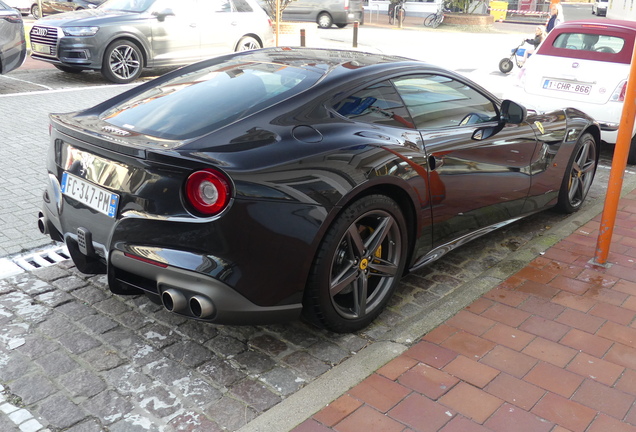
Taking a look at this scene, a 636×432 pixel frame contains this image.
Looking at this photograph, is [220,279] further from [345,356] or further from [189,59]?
[189,59]

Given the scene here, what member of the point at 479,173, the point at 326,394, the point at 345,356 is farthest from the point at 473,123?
the point at 326,394

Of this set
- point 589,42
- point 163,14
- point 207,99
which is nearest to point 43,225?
point 207,99

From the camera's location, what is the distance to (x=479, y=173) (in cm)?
406

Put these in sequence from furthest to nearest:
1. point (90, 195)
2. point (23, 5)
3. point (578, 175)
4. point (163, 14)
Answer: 1. point (23, 5)
2. point (163, 14)
3. point (578, 175)
4. point (90, 195)

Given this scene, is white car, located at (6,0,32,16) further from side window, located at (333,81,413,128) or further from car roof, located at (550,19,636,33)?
side window, located at (333,81,413,128)

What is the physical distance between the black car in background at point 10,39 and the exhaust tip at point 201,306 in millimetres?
8260

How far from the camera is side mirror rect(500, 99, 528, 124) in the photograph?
4223mm

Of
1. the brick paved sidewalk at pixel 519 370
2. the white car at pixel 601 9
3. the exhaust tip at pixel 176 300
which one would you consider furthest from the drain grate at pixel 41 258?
the white car at pixel 601 9

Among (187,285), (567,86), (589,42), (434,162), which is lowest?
(187,285)

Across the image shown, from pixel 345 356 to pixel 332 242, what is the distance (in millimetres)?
621

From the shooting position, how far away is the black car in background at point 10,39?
943 centimetres

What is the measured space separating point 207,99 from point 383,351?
1.63m

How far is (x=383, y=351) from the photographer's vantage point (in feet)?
10.8

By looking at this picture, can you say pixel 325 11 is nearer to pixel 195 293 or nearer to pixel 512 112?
pixel 512 112
